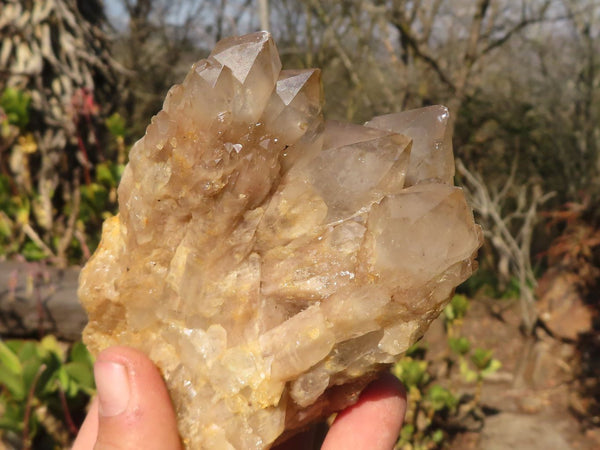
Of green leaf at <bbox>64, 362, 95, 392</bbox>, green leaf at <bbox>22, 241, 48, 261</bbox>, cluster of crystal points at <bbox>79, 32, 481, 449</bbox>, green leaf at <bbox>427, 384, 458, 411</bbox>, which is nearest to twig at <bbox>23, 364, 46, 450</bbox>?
green leaf at <bbox>64, 362, 95, 392</bbox>

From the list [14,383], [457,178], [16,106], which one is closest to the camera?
[14,383]

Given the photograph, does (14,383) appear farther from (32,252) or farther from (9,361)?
(32,252)

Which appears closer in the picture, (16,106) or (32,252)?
(16,106)

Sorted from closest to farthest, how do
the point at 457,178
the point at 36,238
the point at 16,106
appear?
the point at 16,106 → the point at 36,238 → the point at 457,178

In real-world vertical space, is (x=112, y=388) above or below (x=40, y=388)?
above

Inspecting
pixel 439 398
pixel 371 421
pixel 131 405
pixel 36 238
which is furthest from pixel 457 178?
pixel 131 405

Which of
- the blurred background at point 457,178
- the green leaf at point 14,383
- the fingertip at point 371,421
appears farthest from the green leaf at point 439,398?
the green leaf at point 14,383

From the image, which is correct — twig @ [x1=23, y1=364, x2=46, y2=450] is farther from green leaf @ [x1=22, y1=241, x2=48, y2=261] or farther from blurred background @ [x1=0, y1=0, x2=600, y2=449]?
green leaf @ [x1=22, y1=241, x2=48, y2=261]
